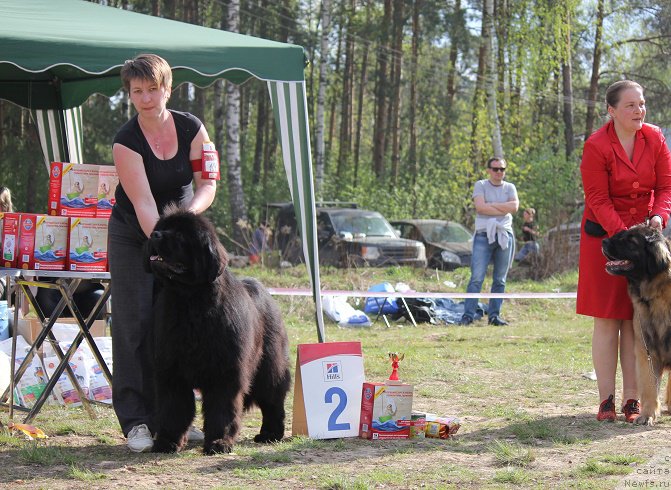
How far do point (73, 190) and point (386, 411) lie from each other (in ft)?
7.36

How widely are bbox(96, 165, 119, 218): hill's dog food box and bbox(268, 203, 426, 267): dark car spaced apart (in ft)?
28.9

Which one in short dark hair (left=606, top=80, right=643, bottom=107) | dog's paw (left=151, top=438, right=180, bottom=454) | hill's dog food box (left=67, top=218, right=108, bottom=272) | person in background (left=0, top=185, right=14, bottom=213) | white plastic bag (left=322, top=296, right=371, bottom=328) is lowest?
white plastic bag (left=322, top=296, right=371, bottom=328)

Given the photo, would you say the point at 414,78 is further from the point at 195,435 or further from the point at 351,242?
the point at 195,435

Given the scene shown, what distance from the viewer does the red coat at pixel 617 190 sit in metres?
5.26

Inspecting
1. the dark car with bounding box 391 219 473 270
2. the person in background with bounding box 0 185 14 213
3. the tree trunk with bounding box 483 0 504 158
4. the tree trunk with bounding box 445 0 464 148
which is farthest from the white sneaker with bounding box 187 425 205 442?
the tree trunk with bounding box 445 0 464 148

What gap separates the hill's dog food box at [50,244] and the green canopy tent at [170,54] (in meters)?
1.20

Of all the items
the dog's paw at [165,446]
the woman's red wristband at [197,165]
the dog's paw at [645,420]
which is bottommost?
the dog's paw at [165,446]

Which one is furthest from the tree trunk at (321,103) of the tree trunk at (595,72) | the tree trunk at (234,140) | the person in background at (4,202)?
the person in background at (4,202)

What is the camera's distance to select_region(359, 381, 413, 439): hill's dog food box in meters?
4.74

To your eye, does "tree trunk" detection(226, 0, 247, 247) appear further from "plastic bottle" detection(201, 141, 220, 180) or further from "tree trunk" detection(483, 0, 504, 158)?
"plastic bottle" detection(201, 141, 220, 180)

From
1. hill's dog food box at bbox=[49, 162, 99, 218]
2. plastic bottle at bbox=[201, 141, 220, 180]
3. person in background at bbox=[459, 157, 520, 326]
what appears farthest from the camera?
person in background at bbox=[459, 157, 520, 326]

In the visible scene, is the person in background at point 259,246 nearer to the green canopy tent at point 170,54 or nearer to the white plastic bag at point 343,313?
the white plastic bag at point 343,313

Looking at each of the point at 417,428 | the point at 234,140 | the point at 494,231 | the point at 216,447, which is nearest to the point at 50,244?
the point at 216,447

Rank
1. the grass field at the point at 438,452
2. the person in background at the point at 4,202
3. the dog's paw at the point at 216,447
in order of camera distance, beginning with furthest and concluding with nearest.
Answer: the person in background at the point at 4,202 < the dog's paw at the point at 216,447 < the grass field at the point at 438,452
